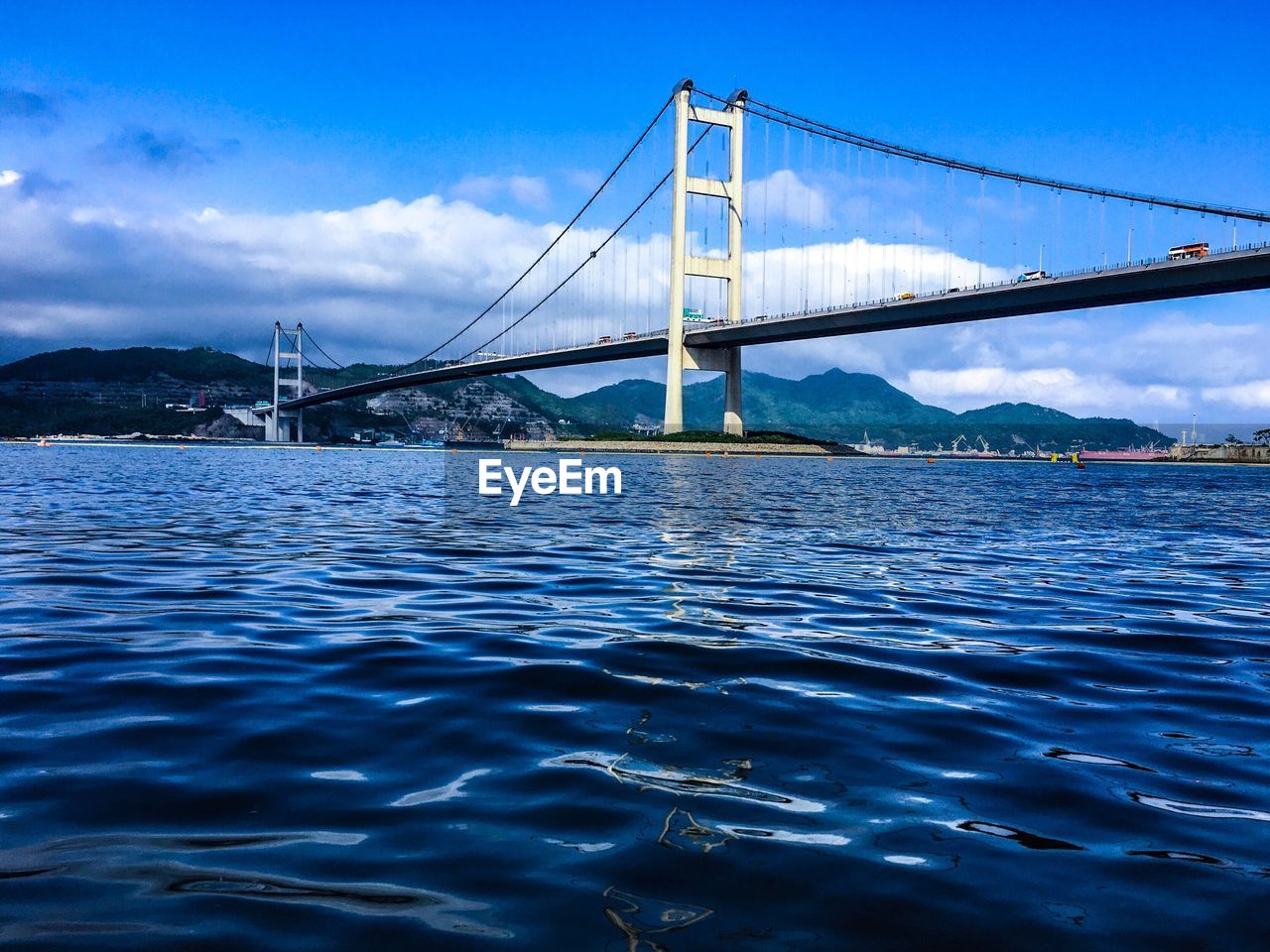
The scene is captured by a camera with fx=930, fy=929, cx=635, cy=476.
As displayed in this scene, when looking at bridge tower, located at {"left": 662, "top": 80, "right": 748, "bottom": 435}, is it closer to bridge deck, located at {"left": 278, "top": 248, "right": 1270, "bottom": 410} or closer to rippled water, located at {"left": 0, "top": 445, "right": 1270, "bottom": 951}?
bridge deck, located at {"left": 278, "top": 248, "right": 1270, "bottom": 410}

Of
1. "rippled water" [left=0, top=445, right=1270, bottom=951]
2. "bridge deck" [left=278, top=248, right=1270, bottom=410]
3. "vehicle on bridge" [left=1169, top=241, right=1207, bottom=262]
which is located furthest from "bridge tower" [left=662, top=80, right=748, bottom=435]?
"rippled water" [left=0, top=445, right=1270, bottom=951]

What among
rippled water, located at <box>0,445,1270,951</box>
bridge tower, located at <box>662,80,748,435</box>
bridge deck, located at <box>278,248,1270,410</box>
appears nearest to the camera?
rippled water, located at <box>0,445,1270,951</box>

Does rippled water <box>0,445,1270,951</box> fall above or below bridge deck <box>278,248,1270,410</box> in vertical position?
below

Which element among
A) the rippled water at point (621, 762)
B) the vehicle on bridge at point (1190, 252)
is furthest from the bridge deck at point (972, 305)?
the rippled water at point (621, 762)

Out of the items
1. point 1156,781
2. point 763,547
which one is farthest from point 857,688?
point 763,547

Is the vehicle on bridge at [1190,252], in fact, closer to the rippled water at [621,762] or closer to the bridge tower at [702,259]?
the bridge tower at [702,259]

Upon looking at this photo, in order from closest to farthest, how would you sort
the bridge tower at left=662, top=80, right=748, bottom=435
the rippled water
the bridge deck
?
1. the rippled water
2. the bridge deck
3. the bridge tower at left=662, top=80, right=748, bottom=435

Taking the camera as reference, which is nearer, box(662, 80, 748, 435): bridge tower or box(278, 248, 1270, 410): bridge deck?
box(278, 248, 1270, 410): bridge deck

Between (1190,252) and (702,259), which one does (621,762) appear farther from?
(702,259)
